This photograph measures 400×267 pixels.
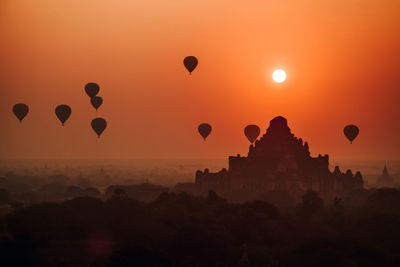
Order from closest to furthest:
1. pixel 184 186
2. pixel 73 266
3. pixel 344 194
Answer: pixel 73 266
pixel 344 194
pixel 184 186

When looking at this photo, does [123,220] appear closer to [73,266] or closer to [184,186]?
[73,266]

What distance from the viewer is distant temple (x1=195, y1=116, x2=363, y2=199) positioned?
110 metres

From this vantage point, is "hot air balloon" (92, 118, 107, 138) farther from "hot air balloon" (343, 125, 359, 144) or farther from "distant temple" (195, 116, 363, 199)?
"hot air balloon" (343, 125, 359, 144)

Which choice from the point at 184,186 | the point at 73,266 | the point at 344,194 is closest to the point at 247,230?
the point at 73,266

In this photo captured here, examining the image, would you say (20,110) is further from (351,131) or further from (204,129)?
(351,131)

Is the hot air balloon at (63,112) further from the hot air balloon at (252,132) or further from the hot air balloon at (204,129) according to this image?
the hot air balloon at (252,132)

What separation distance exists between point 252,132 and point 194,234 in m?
65.2

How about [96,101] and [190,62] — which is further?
[96,101]

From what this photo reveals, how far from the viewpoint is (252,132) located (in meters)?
125

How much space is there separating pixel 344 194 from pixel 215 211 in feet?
119

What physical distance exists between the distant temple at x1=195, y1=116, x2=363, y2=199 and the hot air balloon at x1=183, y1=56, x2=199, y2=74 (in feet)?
54.7

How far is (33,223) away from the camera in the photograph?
67750mm

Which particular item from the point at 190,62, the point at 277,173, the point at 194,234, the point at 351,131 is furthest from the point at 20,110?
the point at 194,234

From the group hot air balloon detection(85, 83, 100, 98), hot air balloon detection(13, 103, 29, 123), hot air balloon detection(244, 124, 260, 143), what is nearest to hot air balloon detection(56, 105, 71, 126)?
hot air balloon detection(13, 103, 29, 123)
